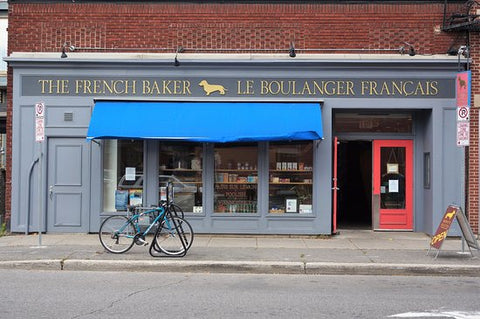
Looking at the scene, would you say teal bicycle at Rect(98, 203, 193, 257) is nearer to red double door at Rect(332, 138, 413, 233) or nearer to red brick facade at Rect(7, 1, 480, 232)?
red brick facade at Rect(7, 1, 480, 232)

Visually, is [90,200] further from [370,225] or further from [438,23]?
[438,23]

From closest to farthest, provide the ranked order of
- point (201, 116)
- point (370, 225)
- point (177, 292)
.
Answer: point (177, 292), point (201, 116), point (370, 225)

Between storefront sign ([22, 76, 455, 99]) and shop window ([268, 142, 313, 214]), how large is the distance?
4.16 ft

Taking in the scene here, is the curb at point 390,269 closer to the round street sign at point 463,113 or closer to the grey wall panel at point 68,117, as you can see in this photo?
the round street sign at point 463,113

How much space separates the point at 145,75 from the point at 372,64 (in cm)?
519

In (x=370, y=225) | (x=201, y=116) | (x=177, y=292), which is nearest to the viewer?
(x=177, y=292)

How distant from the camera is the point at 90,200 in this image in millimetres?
12391

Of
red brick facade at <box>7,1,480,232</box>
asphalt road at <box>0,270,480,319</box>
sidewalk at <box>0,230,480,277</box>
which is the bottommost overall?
asphalt road at <box>0,270,480,319</box>

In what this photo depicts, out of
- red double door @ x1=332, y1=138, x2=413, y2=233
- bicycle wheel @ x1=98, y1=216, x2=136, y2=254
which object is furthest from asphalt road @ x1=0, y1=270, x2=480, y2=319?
red double door @ x1=332, y1=138, x2=413, y2=233

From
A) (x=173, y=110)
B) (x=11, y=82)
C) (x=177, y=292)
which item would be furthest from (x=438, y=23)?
(x=11, y=82)

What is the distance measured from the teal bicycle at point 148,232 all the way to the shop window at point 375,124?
501 centimetres

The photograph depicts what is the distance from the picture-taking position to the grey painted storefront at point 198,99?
12.2 meters

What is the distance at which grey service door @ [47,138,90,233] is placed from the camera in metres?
12.4

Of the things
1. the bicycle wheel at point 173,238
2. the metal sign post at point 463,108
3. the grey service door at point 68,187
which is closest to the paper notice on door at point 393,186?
the metal sign post at point 463,108
